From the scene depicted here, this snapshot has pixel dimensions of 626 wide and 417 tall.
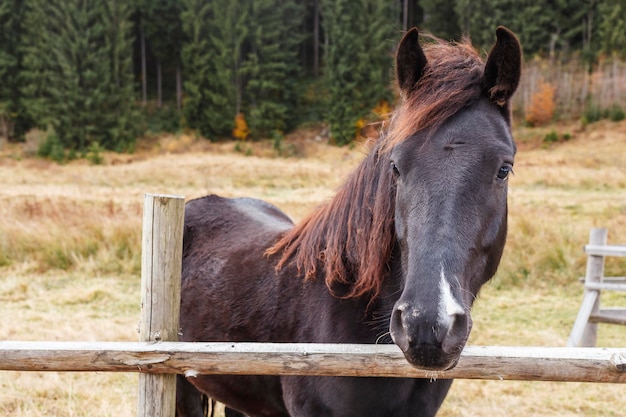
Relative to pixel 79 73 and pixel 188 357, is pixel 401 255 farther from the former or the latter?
pixel 79 73

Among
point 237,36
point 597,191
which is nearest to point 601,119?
point 597,191

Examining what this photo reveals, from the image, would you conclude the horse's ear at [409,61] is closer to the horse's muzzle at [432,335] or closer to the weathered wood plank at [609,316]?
the horse's muzzle at [432,335]

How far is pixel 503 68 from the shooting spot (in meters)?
1.95

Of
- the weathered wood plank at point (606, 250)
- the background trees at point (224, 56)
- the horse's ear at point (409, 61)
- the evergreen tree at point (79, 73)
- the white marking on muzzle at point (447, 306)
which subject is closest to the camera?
the white marking on muzzle at point (447, 306)

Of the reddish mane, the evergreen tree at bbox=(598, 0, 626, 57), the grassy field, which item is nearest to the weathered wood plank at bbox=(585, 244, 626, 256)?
the grassy field

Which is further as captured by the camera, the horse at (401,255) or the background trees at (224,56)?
the background trees at (224,56)

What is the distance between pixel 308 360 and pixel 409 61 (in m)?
1.22

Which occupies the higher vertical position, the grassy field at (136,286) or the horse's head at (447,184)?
the horse's head at (447,184)

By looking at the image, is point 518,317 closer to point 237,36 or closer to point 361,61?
point 361,61

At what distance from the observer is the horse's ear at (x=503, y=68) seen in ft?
6.29

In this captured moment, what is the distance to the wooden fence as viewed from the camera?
1.91 m

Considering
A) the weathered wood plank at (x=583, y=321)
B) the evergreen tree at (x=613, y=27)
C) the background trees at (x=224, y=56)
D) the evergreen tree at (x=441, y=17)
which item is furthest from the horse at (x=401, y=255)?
the evergreen tree at (x=441, y=17)

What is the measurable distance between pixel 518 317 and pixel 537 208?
24.3ft

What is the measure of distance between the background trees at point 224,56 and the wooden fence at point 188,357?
97.5ft
